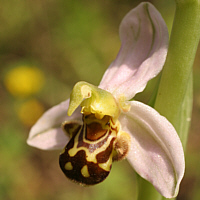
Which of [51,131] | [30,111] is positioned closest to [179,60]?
[51,131]

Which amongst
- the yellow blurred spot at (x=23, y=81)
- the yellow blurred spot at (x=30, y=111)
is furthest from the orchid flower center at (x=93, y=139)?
the yellow blurred spot at (x=23, y=81)

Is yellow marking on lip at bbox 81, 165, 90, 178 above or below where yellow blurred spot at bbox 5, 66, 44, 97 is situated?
above

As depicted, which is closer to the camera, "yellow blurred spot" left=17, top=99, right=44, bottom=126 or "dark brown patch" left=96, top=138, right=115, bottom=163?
"dark brown patch" left=96, top=138, right=115, bottom=163

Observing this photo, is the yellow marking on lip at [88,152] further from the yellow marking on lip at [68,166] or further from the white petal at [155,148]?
the white petal at [155,148]

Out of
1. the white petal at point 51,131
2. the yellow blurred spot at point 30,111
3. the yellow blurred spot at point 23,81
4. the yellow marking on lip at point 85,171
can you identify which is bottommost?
the yellow blurred spot at point 30,111

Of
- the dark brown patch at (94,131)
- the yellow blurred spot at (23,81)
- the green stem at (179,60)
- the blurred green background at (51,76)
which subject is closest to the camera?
the green stem at (179,60)

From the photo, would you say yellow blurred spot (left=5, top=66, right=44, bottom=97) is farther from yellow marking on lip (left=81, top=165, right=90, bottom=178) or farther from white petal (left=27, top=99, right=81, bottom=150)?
yellow marking on lip (left=81, top=165, right=90, bottom=178)

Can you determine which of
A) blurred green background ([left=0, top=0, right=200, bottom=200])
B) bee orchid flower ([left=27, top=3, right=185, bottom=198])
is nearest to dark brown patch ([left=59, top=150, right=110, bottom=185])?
bee orchid flower ([left=27, top=3, right=185, bottom=198])
